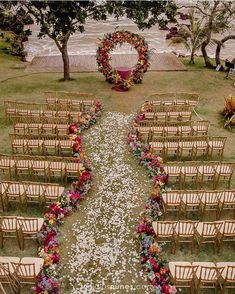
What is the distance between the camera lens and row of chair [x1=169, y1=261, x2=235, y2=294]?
997 cm

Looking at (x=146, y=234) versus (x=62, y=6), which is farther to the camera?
(x=62, y=6)

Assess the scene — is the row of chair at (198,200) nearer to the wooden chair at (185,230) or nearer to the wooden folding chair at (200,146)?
the wooden chair at (185,230)

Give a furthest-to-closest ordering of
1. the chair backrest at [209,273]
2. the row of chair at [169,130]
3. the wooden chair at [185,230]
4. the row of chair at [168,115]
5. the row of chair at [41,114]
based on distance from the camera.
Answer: the row of chair at [168,115]
the row of chair at [41,114]
the row of chair at [169,130]
the wooden chair at [185,230]
the chair backrest at [209,273]

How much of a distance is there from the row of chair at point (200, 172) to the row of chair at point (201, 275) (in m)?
4.50

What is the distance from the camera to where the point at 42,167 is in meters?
14.6

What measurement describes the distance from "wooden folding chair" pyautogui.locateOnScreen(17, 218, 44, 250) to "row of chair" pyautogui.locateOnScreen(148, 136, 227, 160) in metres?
6.27

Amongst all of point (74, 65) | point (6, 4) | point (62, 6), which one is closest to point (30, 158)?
point (62, 6)

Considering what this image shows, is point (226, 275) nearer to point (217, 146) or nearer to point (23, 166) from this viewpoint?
point (217, 146)

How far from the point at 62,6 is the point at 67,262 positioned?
591 inches

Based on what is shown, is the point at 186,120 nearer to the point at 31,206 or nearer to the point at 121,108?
the point at 121,108

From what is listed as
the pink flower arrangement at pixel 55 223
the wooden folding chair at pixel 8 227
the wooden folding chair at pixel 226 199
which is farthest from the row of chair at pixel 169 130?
the wooden folding chair at pixel 8 227

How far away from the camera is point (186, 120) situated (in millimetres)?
19734

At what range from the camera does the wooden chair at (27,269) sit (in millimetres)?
10000

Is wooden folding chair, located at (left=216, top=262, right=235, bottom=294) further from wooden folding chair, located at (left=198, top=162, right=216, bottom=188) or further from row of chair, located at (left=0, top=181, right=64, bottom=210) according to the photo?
row of chair, located at (left=0, top=181, right=64, bottom=210)
